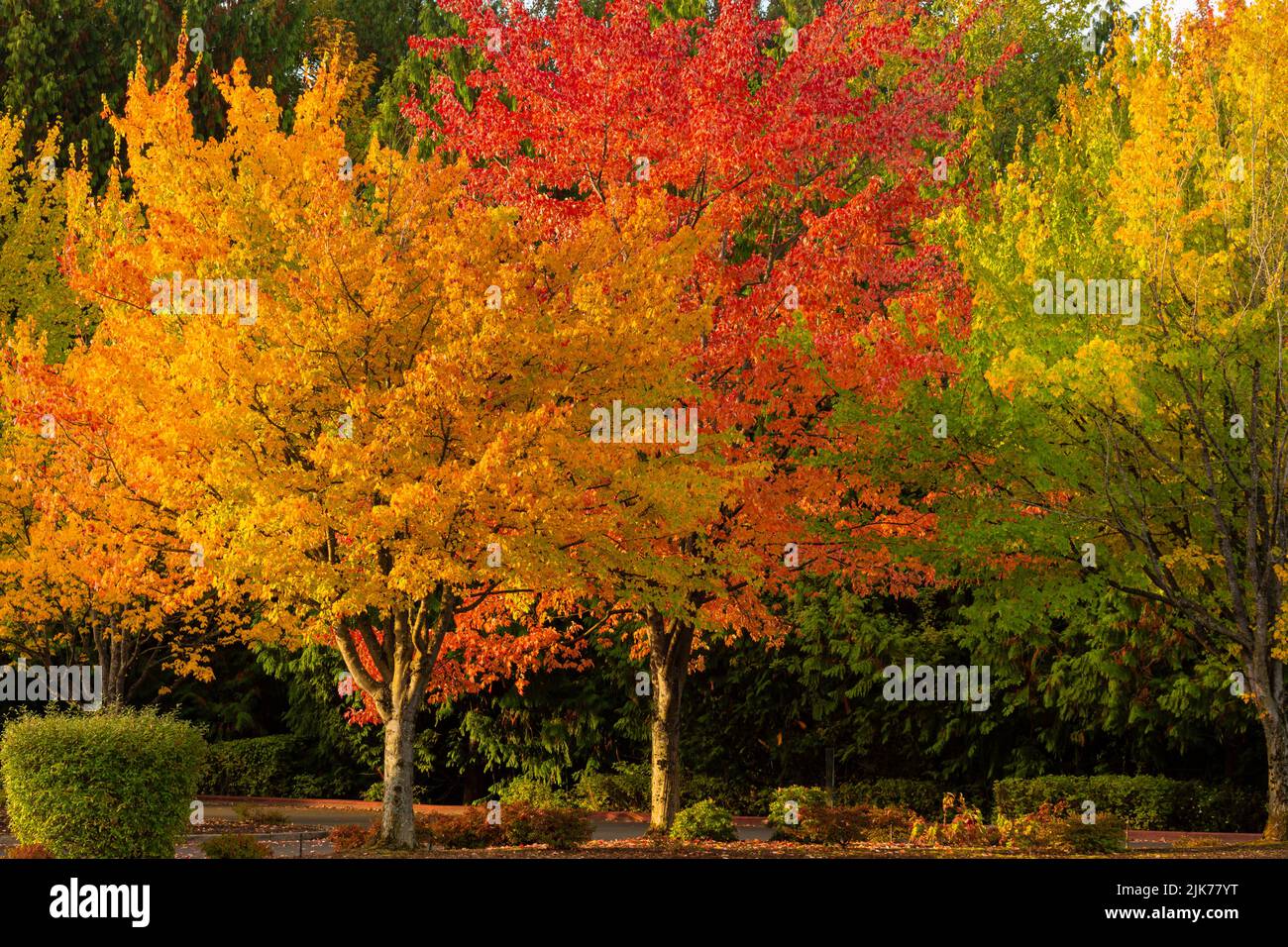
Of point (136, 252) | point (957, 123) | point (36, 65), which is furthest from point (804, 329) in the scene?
point (36, 65)

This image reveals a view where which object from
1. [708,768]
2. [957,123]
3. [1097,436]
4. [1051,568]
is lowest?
[708,768]

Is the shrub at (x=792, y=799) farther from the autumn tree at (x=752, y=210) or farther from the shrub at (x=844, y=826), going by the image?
the autumn tree at (x=752, y=210)

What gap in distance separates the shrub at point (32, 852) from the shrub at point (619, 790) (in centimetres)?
1281

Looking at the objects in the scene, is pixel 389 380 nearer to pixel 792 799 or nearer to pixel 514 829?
pixel 514 829

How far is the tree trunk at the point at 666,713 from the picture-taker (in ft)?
66.6

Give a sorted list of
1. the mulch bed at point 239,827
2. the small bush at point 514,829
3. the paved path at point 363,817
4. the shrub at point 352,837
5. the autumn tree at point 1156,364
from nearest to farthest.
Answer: the autumn tree at point 1156,364, the shrub at point 352,837, the small bush at point 514,829, the mulch bed at point 239,827, the paved path at point 363,817

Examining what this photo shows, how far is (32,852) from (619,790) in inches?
530

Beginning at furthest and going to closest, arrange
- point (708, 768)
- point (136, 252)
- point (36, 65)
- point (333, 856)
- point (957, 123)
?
point (36, 65), point (957, 123), point (708, 768), point (136, 252), point (333, 856)

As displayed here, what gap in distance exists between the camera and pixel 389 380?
53.3ft

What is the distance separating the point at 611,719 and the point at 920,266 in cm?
1106

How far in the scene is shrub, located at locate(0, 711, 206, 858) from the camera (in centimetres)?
1447

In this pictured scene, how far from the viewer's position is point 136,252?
17438mm

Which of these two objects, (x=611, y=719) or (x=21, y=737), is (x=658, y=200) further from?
(x=611, y=719)

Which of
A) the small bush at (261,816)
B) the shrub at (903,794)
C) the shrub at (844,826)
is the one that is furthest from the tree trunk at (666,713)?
the small bush at (261,816)
